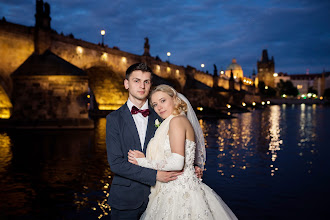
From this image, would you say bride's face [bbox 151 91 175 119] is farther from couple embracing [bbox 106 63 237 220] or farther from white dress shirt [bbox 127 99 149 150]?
white dress shirt [bbox 127 99 149 150]

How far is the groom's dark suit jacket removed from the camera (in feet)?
9.57

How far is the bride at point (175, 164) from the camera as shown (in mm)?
2988

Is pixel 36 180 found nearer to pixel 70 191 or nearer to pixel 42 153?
pixel 70 191

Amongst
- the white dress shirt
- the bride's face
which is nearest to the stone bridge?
the white dress shirt

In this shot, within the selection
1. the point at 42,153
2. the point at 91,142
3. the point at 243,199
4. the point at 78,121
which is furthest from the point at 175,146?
the point at 78,121

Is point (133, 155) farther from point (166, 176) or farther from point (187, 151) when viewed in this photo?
point (187, 151)

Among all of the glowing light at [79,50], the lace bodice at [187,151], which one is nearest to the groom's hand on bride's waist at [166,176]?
the lace bodice at [187,151]

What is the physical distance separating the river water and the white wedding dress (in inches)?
94.4

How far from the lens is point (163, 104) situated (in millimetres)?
3158

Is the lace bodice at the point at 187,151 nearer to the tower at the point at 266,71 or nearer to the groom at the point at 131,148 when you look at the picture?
the groom at the point at 131,148

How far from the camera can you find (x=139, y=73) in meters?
3.13

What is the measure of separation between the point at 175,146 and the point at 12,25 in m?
20.8

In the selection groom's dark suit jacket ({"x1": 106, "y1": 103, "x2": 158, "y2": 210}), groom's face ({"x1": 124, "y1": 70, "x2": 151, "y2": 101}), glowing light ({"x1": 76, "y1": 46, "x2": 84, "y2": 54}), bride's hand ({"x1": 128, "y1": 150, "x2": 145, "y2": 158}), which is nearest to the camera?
groom's dark suit jacket ({"x1": 106, "y1": 103, "x2": 158, "y2": 210})

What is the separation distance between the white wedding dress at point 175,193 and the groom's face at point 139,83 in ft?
1.20
